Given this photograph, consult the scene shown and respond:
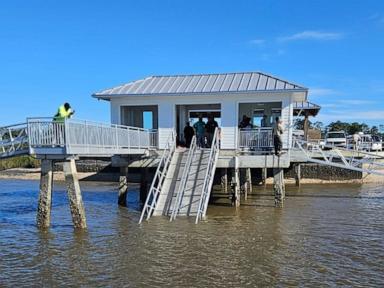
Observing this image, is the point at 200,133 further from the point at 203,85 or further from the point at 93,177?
the point at 93,177

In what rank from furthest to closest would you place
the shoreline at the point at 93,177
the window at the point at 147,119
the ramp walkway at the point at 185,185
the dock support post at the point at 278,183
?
the shoreline at the point at 93,177 → the window at the point at 147,119 → the dock support post at the point at 278,183 → the ramp walkway at the point at 185,185

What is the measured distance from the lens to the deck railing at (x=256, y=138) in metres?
19.1

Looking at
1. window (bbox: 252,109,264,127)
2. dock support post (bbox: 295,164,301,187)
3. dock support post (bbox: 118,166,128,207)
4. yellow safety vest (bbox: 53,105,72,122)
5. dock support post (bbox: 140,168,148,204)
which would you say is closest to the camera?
yellow safety vest (bbox: 53,105,72,122)

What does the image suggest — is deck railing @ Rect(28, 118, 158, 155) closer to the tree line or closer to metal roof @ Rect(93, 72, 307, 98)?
metal roof @ Rect(93, 72, 307, 98)

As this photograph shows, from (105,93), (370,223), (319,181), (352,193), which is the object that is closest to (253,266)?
(370,223)

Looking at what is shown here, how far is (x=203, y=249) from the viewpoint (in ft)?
39.2

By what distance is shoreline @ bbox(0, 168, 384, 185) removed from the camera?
3197cm

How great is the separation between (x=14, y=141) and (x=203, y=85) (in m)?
10.3

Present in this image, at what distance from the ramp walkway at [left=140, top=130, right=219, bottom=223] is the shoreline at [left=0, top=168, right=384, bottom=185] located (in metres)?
14.9

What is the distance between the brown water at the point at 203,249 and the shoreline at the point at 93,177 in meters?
12.8

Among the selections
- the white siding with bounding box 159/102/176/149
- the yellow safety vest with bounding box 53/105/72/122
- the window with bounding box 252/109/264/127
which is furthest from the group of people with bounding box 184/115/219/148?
the yellow safety vest with bounding box 53/105/72/122

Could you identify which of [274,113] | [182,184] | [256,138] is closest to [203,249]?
[182,184]

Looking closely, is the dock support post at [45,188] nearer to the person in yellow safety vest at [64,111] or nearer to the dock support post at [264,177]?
the person in yellow safety vest at [64,111]

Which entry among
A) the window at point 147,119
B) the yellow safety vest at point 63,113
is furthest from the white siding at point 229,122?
the yellow safety vest at point 63,113
